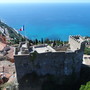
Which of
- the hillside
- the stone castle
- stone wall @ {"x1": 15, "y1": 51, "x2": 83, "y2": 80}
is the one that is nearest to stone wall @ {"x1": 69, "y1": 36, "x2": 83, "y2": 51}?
the stone castle

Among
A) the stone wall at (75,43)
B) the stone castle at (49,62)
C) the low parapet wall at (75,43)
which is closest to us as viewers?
the stone castle at (49,62)

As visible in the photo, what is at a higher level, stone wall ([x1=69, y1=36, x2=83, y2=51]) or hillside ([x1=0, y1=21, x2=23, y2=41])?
stone wall ([x1=69, y1=36, x2=83, y2=51])

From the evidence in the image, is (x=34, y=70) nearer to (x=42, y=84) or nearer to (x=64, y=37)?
(x=42, y=84)

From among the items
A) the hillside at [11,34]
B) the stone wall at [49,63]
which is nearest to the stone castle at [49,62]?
the stone wall at [49,63]

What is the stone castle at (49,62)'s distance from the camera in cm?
1973

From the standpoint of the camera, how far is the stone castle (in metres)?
19.7

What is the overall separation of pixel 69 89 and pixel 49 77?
2822 mm

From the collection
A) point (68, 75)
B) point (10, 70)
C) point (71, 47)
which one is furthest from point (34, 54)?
point (10, 70)

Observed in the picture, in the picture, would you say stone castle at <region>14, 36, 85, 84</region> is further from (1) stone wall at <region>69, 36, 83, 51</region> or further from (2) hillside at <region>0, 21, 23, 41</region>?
(2) hillside at <region>0, 21, 23, 41</region>

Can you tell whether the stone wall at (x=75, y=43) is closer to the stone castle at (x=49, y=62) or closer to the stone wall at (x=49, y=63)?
the stone castle at (x=49, y=62)

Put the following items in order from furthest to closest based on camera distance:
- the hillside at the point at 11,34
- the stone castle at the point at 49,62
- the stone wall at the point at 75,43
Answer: the hillside at the point at 11,34 → the stone wall at the point at 75,43 → the stone castle at the point at 49,62

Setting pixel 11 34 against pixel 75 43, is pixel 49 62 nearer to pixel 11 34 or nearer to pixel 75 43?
pixel 75 43

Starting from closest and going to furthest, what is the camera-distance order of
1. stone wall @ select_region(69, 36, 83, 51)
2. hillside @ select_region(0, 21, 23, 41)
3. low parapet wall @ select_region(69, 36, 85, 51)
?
low parapet wall @ select_region(69, 36, 85, 51) → stone wall @ select_region(69, 36, 83, 51) → hillside @ select_region(0, 21, 23, 41)

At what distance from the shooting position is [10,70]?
A: 31.2 m
